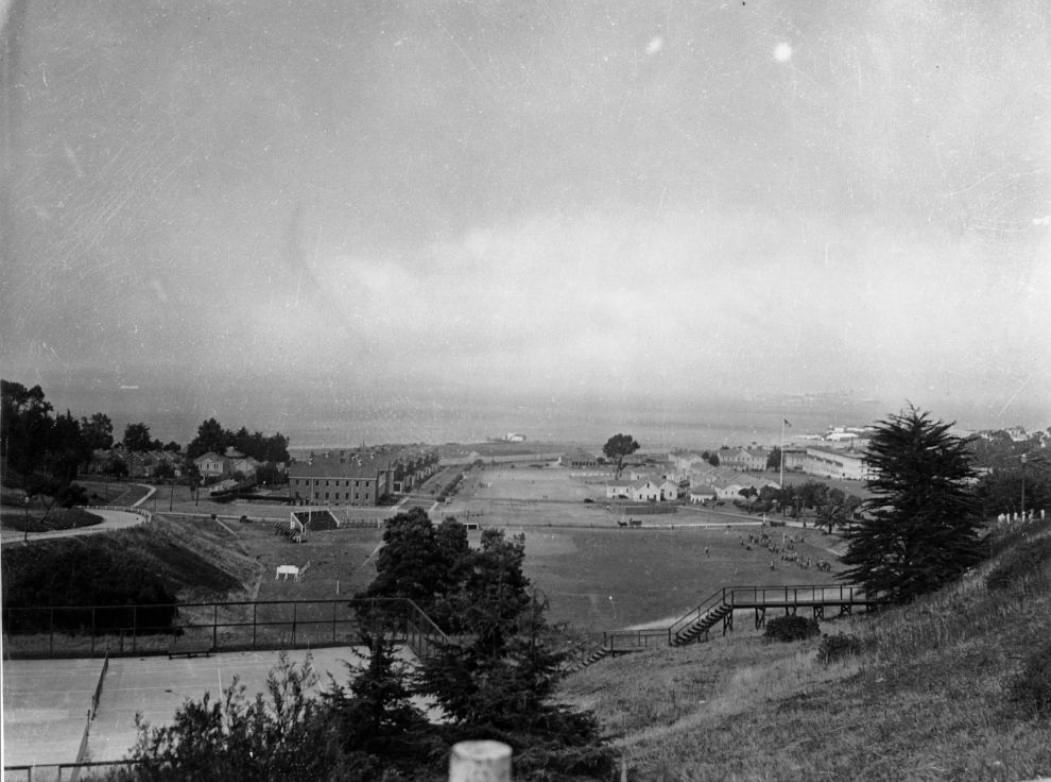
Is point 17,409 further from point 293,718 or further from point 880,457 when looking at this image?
point 880,457

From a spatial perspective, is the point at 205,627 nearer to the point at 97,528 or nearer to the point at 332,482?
the point at 97,528

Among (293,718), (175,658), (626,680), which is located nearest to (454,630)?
(293,718)

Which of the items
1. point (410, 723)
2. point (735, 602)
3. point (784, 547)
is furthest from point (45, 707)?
point (784, 547)

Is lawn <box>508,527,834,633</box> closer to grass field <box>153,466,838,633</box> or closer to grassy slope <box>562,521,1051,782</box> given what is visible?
grass field <box>153,466,838,633</box>

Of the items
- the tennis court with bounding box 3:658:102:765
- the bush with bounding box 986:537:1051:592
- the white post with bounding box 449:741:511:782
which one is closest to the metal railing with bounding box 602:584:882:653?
the bush with bounding box 986:537:1051:592

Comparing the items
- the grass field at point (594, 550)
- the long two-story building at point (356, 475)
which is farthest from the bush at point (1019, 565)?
the long two-story building at point (356, 475)

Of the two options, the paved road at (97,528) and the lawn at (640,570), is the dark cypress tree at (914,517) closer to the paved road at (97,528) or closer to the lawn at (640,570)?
the lawn at (640,570)

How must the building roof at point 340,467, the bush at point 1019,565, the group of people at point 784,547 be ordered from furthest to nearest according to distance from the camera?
the group of people at point 784,547, the bush at point 1019,565, the building roof at point 340,467
